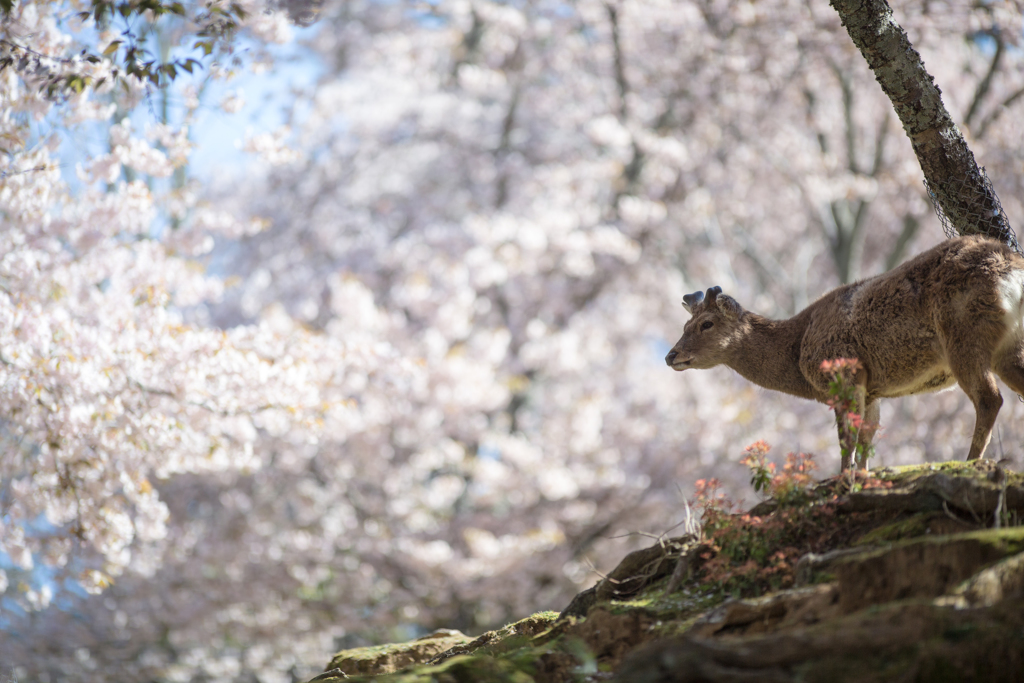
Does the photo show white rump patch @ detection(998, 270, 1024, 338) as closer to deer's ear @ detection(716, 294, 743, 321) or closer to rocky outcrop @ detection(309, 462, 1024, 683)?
rocky outcrop @ detection(309, 462, 1024, 683)

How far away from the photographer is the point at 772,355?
605 cm

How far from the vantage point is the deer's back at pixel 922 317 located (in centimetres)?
464

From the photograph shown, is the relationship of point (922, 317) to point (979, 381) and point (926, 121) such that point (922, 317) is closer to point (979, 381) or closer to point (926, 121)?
point (979, 381)

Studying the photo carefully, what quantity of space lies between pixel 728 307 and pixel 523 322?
35.3ft

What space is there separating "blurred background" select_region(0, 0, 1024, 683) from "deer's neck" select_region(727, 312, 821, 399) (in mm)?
5381

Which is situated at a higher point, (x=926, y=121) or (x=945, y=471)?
(x=926, y=121)

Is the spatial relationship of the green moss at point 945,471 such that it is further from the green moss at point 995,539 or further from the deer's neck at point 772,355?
the deer's neck at point 772,355

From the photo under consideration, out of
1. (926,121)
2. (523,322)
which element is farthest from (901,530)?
(523,322)

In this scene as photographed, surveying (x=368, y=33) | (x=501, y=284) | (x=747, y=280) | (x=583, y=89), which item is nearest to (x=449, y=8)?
(x=583, y=89)

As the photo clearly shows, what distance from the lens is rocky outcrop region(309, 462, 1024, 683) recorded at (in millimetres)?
2984

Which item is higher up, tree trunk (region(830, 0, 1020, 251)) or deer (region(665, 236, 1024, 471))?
tree trunk (region(830, 0, 1020, 251))

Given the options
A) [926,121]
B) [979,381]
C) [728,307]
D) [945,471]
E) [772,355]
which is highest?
[926,121]

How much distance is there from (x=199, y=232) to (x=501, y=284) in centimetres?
722

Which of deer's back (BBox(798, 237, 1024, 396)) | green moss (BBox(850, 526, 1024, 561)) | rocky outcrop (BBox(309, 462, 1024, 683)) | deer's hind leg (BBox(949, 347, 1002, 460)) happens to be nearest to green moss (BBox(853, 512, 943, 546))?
rocky outcrop (BBox(309, 462, 1024, 683))
